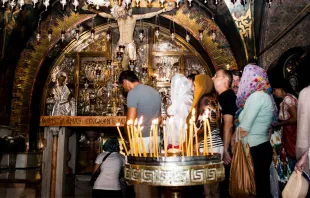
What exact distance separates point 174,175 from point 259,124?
1.54m

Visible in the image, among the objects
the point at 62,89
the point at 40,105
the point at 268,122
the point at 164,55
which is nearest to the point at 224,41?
the point at 164,55

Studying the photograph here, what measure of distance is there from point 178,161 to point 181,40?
8.18 m

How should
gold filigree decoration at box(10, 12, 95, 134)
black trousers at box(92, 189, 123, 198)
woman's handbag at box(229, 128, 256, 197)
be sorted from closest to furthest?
woman's handbag at box(229, 128, 256, 197) < black trousers at box(92, 189, 123, 198) < gold filigree decoration at box(10, 12, 95, 134)

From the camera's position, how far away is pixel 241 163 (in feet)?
8.31

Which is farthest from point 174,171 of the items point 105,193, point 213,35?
point 213,35

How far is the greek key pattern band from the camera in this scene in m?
1.57

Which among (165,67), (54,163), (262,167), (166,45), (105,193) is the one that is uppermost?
(166,45)

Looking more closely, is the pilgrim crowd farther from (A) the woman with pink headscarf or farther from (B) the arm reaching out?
(B) the arm reaching out

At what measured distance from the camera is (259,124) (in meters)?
2.83

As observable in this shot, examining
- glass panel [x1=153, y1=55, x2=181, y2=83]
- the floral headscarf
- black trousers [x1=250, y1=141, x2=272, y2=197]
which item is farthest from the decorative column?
glass panel [x1=153, y1=55, x2=181, y2=83]

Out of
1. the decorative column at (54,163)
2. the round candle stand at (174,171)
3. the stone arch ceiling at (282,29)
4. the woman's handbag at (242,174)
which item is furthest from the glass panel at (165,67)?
the round candle stand at (174,171)

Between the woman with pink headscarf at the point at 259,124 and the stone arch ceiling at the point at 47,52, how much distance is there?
19.8 ft

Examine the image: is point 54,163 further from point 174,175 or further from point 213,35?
point 213,35

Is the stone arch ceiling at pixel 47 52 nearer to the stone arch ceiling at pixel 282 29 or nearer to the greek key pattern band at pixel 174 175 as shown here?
the stone arch ceiling at pixel 282 29
